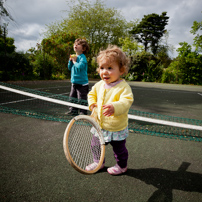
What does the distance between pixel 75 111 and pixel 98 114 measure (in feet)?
10.5

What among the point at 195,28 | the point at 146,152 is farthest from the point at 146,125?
the point at 195,28

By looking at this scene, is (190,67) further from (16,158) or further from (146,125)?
(16,158)

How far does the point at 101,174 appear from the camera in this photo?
7.83 ft

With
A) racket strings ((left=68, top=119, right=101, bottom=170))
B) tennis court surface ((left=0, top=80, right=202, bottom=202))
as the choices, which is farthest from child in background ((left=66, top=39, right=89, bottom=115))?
racket strings ((left=68, top=119, right=101, bottom=170))

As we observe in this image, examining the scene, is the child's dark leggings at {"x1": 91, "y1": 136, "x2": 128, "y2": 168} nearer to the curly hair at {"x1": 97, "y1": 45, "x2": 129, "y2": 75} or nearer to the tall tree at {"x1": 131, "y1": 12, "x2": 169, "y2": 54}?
the curly hair at {"x1": 97, "y1": 45, "x2": 129, "y2": 75}

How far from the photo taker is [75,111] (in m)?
5.24

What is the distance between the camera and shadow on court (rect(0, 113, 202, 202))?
1.96m

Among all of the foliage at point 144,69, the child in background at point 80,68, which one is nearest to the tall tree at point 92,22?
the foliage at point 144,69

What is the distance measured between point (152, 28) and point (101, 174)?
170ft

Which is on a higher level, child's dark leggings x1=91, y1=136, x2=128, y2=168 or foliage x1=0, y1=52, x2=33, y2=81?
foliage x1=0, y1=52, x2=33, y2=81

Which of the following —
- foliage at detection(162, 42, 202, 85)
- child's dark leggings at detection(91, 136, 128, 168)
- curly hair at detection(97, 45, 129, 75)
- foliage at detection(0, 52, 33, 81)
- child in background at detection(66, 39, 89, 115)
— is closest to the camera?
curly hair at detection(97, 45, 129, 75)

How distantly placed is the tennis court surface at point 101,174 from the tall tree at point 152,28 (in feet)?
157

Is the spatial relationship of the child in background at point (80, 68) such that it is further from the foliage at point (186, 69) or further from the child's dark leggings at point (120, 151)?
the foliage at point (186, 69)

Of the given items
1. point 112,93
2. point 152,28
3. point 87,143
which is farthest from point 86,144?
point 152,28
